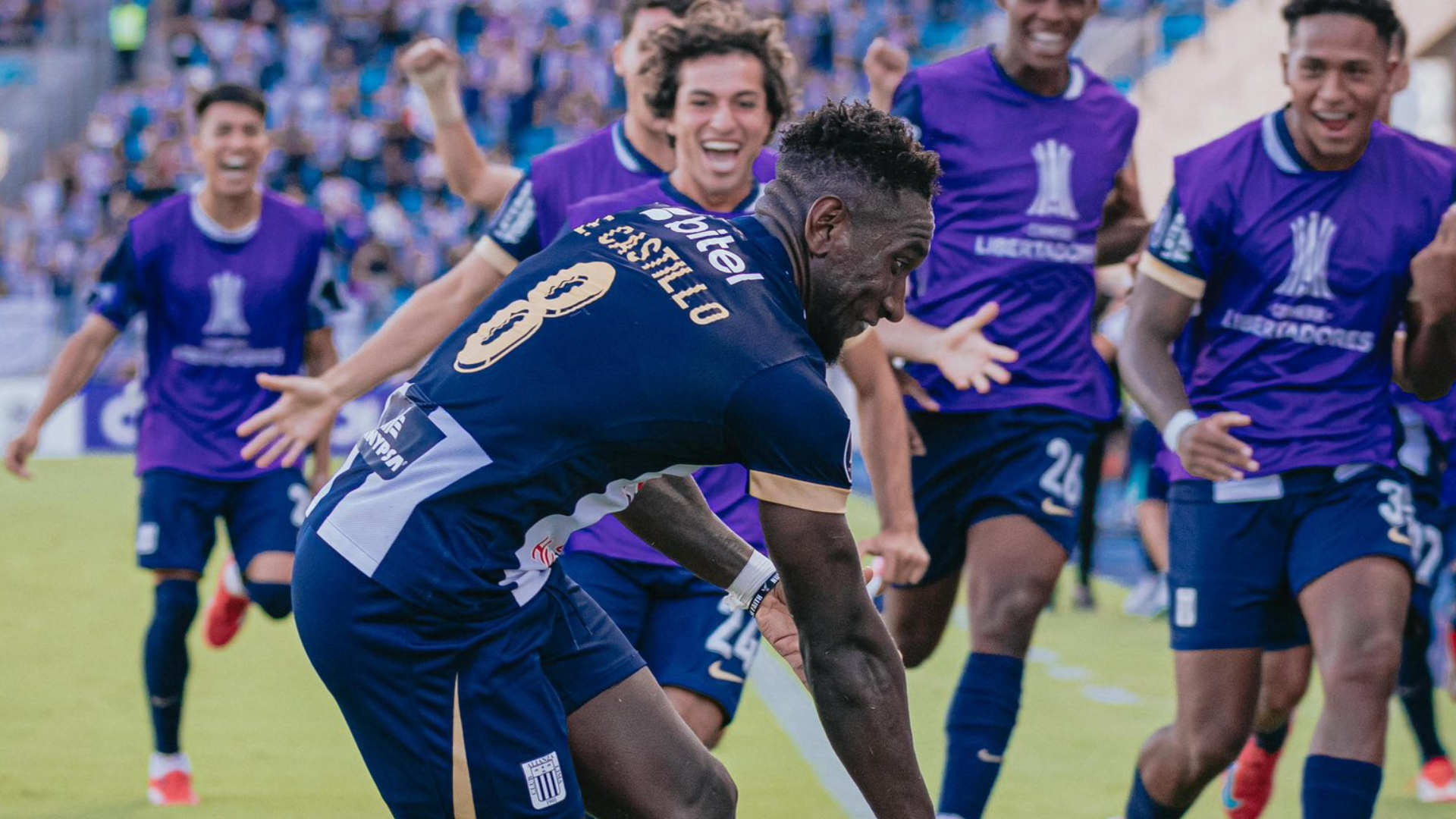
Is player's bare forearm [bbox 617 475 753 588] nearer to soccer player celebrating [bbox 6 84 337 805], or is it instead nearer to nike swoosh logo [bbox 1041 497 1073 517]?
nike swoosh logo [bbox 1041 497 1073 517]

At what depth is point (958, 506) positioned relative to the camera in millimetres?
5930

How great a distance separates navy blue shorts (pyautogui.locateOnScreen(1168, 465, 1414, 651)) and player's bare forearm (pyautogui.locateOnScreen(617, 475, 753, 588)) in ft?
6.15

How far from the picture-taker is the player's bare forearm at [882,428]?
16.4 feet

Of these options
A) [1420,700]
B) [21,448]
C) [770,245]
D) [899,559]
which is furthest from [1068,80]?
[21,448]

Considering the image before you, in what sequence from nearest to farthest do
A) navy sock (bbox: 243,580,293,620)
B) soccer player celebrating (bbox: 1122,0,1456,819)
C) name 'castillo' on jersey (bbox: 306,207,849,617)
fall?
name 'castillo' on jersey (bbox: 306,207,849,617) < soccer player celebrating (bbox: 1122,0,1456,819) < navy sock (bbox: 243,580,293,620)

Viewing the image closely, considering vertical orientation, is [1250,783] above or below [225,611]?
above

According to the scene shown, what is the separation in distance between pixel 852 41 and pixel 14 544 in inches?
641

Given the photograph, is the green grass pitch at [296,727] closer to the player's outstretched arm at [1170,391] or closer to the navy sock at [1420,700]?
the navy sock at [1420,700]

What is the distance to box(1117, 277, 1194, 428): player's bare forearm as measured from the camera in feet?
17.2

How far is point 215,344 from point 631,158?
2844 millimetres

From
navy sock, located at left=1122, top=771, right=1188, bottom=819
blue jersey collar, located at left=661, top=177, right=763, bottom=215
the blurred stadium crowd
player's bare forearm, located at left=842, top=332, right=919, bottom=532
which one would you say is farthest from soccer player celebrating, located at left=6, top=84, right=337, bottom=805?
the blurred stadium crowd

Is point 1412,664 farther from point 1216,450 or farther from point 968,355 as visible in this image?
point 968,355

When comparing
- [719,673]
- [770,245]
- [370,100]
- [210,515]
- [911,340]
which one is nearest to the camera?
[770,245]

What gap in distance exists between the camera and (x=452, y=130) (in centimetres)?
777
